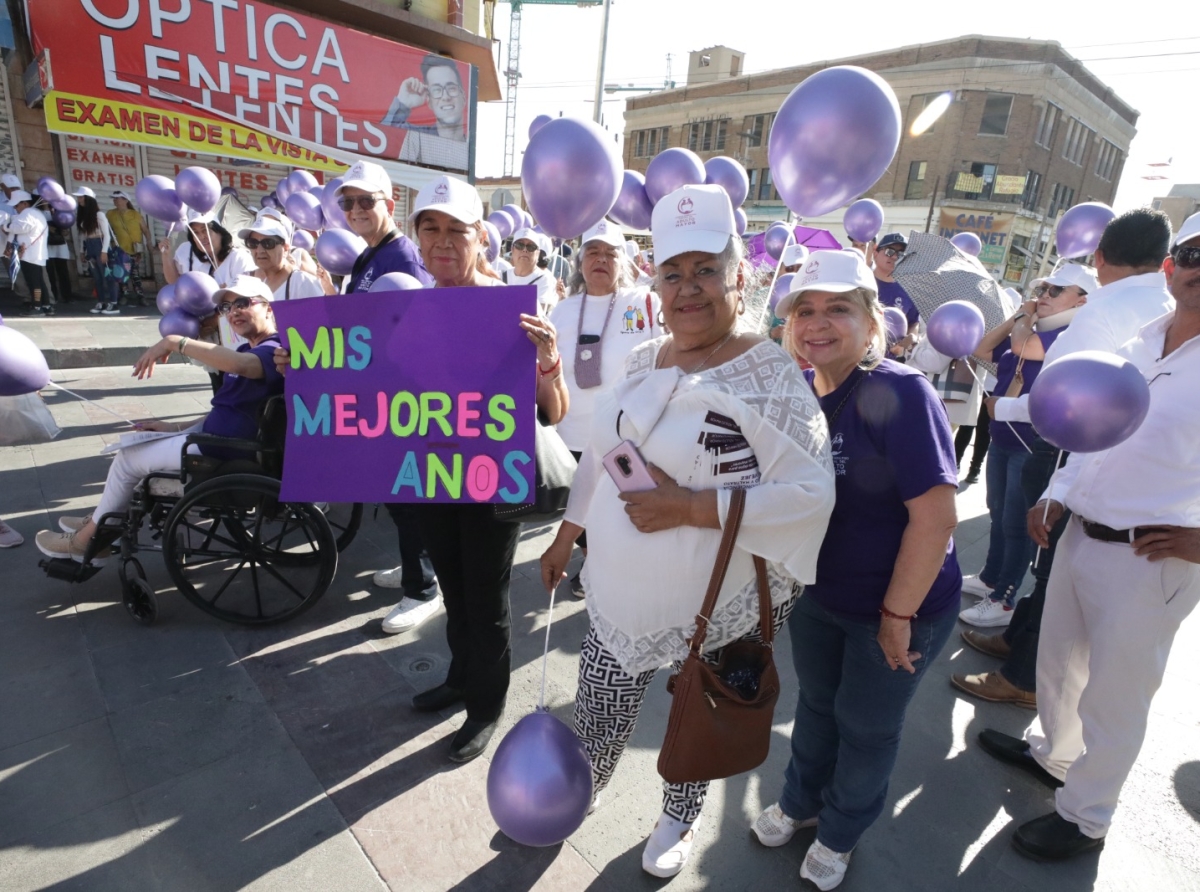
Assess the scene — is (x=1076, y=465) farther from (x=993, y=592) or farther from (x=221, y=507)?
(x=221, y=507)

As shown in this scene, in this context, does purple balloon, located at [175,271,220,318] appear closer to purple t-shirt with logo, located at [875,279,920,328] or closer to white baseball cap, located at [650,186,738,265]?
white baseball cap, located at [650,186,738,265]

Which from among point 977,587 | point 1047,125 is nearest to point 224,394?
point 977,587

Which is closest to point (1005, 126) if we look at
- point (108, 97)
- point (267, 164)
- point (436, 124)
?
point (436, 124)

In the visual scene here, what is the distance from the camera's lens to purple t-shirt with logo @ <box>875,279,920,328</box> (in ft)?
17.4

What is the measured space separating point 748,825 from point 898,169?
35.4 metres

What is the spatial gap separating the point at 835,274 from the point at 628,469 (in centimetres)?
70

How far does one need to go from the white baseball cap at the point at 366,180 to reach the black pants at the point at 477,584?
1.65 meters

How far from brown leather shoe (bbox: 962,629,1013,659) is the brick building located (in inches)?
1137

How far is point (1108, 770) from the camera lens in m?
2.00

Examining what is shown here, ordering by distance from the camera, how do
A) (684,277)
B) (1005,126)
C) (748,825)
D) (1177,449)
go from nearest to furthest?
(684,277) → (1177,449) → (748,825) → (1005,126)

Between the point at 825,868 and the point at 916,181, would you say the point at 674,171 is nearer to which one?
the point at 825,868

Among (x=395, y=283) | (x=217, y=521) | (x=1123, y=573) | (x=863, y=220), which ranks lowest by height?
(x=217, y=521)

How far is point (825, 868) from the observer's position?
6.28ft

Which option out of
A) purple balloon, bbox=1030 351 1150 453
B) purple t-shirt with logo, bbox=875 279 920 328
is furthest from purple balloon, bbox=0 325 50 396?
purple t-shirt with logo, bbox=875 279 920 328
